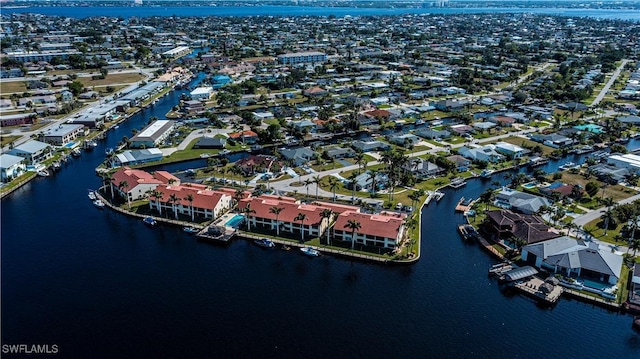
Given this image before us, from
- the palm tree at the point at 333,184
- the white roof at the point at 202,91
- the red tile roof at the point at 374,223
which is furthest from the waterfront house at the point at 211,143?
the white roof at the point at 202,91

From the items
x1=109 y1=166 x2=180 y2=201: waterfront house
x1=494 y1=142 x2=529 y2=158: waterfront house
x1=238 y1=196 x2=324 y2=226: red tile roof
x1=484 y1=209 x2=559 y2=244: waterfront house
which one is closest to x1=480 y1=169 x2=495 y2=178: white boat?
x1=494 y1=142 x2=529 y2=158: waterfront house

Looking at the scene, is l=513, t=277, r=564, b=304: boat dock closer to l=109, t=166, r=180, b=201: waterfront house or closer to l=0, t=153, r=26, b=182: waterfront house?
l=109, t=166, r=180, b=201: waterfront house

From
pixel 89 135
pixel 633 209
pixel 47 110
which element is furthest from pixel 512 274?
pixel 47 110

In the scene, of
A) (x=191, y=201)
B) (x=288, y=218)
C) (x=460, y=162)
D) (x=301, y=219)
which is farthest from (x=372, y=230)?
(x=460, y=162)

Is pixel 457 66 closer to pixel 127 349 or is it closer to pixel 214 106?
pixel 214 106

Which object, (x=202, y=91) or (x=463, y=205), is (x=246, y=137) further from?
(x=463, y=205)

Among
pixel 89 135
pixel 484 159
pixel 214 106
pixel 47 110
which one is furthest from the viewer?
pixel 214 106

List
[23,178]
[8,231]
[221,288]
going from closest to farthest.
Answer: [221,288]
[8,231]
[23,178]
